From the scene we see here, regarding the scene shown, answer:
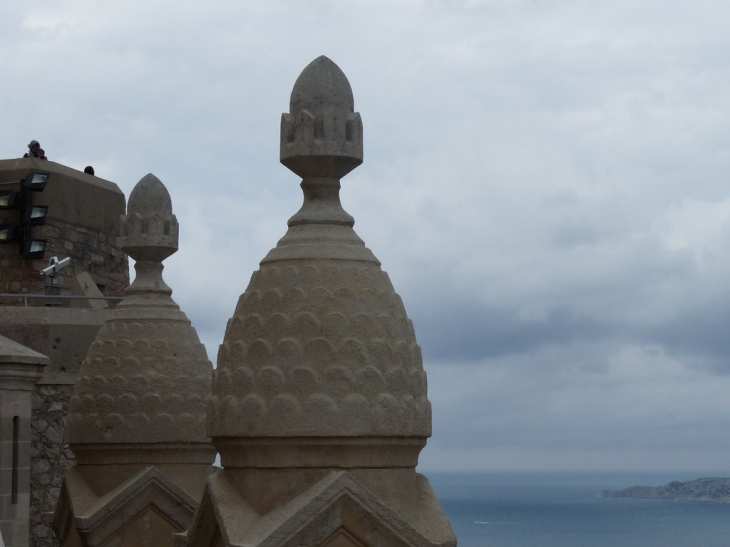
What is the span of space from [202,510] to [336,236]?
57.6 inches

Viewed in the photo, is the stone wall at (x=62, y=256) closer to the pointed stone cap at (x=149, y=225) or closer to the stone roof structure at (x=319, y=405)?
the pointed stone cap at (x=149, y=225)

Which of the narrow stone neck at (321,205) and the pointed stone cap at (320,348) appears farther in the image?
the narrow stone neck at (321,205)

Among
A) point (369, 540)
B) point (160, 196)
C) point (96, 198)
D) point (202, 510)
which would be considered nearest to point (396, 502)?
point (369, 540)

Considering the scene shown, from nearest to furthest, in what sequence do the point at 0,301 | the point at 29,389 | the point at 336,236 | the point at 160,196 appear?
the point at 336,236 < the point at 160,196 < the point at 29,389 < the point at 0,301

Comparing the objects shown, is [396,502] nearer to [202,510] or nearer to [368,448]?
[368,448]

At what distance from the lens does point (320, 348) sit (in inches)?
251

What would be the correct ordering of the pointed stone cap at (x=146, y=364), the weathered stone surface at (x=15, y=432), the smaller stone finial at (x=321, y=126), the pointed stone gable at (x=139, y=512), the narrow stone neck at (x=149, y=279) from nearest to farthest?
1. the smaller stone finial at (x=321, y=126)
2. the pointed stone gable at (x=139, y=512)
3. the pointed stone cap at (x=146, y=364)
4. the narrow stone neck at (x=149, y=279)
5. the weathered stone surface at (x=15, y=432)

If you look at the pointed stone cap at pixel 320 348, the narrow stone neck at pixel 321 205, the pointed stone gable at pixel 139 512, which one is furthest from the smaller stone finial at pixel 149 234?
the pointed stone cap at pixel 320 348

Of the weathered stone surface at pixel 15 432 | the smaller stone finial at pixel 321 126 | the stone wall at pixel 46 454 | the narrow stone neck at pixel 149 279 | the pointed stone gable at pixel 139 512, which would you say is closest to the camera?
the smaller stone finial at pixel 321 126

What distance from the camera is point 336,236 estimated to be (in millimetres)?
6766

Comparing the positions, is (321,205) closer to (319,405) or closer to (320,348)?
(320,348)

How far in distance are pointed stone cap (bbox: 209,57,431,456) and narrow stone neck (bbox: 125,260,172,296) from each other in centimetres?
345

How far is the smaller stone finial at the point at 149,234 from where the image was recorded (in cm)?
1009

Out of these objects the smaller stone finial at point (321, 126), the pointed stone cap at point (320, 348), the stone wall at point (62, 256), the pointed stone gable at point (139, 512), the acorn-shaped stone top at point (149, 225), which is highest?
the stone wall at point (62, 256)
